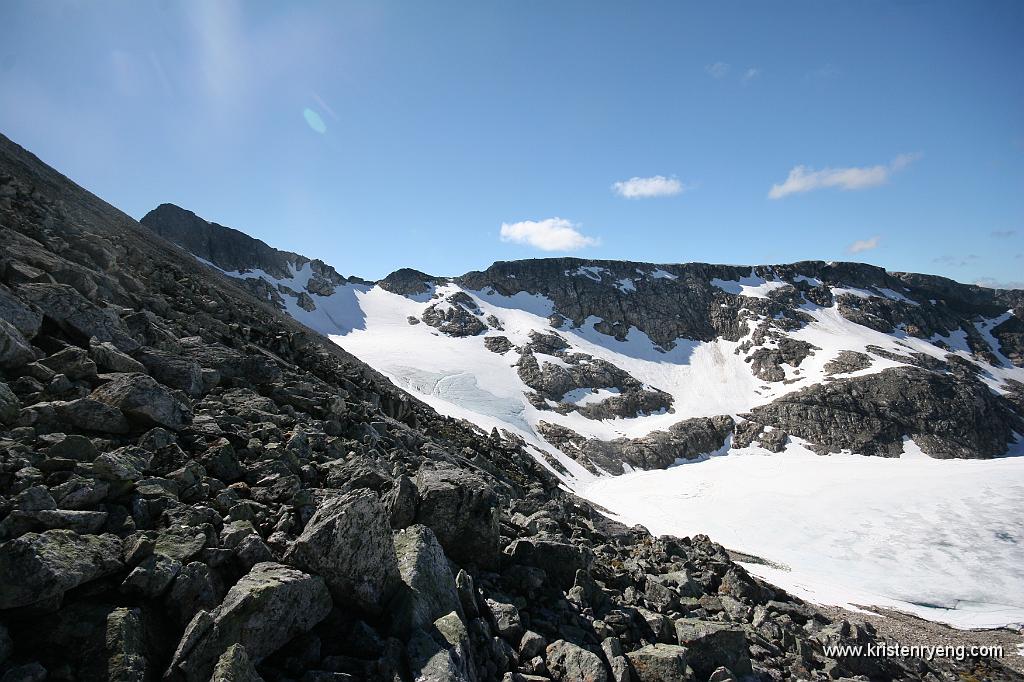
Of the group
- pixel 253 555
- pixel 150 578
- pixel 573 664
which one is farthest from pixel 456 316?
pixel 150 578

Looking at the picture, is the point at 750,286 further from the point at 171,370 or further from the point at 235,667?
the point at 235,667

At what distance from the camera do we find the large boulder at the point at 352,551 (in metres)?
5.82

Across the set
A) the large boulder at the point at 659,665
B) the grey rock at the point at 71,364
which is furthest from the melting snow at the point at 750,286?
the grey rock at the point at 71,364

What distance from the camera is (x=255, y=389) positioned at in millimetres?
12602

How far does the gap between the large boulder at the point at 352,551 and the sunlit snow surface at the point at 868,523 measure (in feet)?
81.4

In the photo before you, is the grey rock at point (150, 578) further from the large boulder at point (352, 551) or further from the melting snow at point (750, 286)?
the melting snow at point (750, 286)

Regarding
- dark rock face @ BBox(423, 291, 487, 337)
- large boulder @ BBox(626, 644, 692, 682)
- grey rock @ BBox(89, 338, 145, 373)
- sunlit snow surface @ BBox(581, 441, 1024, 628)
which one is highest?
dark rock face @ BBox(423, 291, 487, 337)

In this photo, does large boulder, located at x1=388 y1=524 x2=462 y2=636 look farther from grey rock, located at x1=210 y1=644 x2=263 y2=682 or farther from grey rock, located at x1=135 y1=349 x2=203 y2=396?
grey rock, located at x1=135 y1=349 x2=203 y2=396

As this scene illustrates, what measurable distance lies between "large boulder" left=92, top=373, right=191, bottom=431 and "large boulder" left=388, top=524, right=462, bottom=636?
178 inches

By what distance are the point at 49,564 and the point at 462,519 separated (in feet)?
18.7

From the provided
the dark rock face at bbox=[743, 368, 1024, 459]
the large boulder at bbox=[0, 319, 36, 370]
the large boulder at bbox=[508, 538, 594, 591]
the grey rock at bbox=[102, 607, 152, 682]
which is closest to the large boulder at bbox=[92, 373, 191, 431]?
the large boulder at bbox=[0, 319, 36, 370]

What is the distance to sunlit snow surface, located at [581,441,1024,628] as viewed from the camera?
26.4 metres

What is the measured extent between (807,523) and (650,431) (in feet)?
159

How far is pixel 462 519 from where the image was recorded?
8695 millimetres
